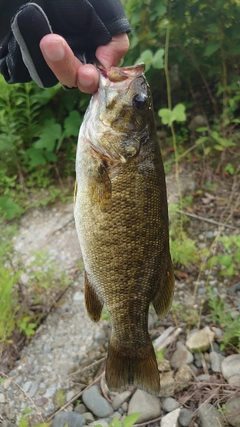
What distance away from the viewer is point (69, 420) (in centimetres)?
238

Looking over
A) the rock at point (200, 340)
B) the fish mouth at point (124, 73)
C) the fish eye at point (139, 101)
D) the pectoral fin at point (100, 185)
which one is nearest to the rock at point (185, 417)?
the rock at point (200, 340)

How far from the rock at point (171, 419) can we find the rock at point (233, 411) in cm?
28

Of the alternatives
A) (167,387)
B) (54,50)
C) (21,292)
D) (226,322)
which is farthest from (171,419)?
(54,50)

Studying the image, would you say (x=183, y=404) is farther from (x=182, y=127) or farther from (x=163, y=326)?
(x=182, y=127)

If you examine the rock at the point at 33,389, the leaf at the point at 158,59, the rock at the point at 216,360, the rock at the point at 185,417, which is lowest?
the rock at the point at 216,360

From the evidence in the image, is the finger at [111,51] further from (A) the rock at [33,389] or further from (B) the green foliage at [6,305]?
(A) the rock at [33,389]

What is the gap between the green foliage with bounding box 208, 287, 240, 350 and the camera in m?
2.61

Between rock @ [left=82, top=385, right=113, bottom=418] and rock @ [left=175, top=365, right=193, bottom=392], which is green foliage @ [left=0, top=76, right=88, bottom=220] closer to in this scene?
rock @ [left=82, top=385, right=113, bottom=418]

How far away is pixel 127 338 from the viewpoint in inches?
69.9

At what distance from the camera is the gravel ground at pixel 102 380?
2.39 m

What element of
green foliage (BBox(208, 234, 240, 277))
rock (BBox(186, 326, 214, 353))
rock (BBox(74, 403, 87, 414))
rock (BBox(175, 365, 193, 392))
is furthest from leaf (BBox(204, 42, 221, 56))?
rock (BBox(74, 403, 87, 414))

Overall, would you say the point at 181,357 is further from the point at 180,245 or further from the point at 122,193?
the point at 122,193

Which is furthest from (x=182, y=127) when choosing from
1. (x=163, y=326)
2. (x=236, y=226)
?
(x=163, y=326)

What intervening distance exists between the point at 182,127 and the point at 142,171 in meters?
2.94
